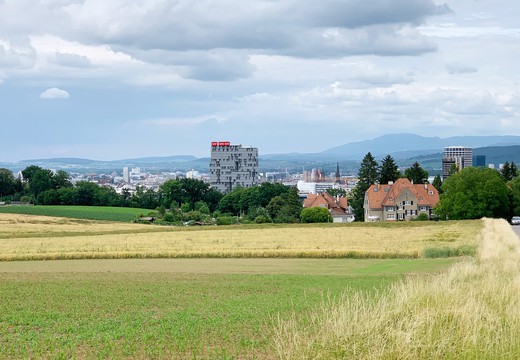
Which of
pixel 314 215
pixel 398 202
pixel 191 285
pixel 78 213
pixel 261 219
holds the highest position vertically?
pixel 398 202

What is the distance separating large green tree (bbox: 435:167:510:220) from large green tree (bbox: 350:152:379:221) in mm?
31384

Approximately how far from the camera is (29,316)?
68.4 feet

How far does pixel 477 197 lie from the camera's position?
97.5 metres

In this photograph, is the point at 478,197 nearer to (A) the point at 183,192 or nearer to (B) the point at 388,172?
(B) the point at 388,172

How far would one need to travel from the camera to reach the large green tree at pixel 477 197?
96.9 m

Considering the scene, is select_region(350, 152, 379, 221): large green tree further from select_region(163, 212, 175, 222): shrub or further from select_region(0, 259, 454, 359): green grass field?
select_region(0, 259, 454, 359): green grass field

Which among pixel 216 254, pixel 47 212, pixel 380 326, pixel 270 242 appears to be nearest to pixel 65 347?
pixel 380 326

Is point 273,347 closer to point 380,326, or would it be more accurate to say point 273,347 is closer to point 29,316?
point 380,326

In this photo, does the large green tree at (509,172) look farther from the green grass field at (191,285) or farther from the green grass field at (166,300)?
the green grass field at (166,300)

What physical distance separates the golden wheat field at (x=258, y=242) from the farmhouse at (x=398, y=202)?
47.8 metres

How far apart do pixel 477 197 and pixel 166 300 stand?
79393 mm

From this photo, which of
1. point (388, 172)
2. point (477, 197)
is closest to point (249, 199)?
point (388, 172)

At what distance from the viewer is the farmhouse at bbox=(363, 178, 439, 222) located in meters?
120

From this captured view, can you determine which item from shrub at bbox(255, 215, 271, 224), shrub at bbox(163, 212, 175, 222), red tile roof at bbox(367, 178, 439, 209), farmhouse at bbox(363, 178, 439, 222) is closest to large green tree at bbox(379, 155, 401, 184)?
red tile roof at bbox(367, 178, 439, 209)
